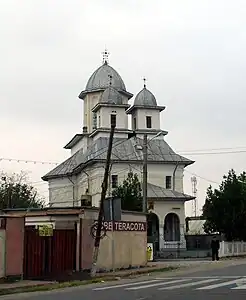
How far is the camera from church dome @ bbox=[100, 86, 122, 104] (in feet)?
275

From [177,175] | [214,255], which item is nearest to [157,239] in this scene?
[177,175]

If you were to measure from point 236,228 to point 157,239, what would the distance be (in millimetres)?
16093

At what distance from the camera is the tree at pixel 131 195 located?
59.9 metres

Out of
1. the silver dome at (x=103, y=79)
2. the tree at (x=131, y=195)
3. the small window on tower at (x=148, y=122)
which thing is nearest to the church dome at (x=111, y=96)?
the silver dome at (x=103, y=79)

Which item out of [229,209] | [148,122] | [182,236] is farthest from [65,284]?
[148,122]

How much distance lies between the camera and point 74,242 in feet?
104

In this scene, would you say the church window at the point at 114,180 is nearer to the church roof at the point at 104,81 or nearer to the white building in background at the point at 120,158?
the white building in background at the point at 120,158

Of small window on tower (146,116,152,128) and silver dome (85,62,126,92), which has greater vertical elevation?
silver dome (85,62,126,92)

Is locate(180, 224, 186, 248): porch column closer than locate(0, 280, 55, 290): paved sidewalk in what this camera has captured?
No

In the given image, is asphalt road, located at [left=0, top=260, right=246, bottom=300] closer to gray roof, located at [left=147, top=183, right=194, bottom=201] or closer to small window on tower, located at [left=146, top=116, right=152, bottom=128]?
gray roof, located at [left=147, top=183, right=194, bottom=201]

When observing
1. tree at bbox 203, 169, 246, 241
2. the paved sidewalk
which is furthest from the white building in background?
the paved sidewalk

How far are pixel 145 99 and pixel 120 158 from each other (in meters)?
11.4

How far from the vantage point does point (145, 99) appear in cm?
8675

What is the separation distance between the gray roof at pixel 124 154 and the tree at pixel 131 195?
14.1 metres
